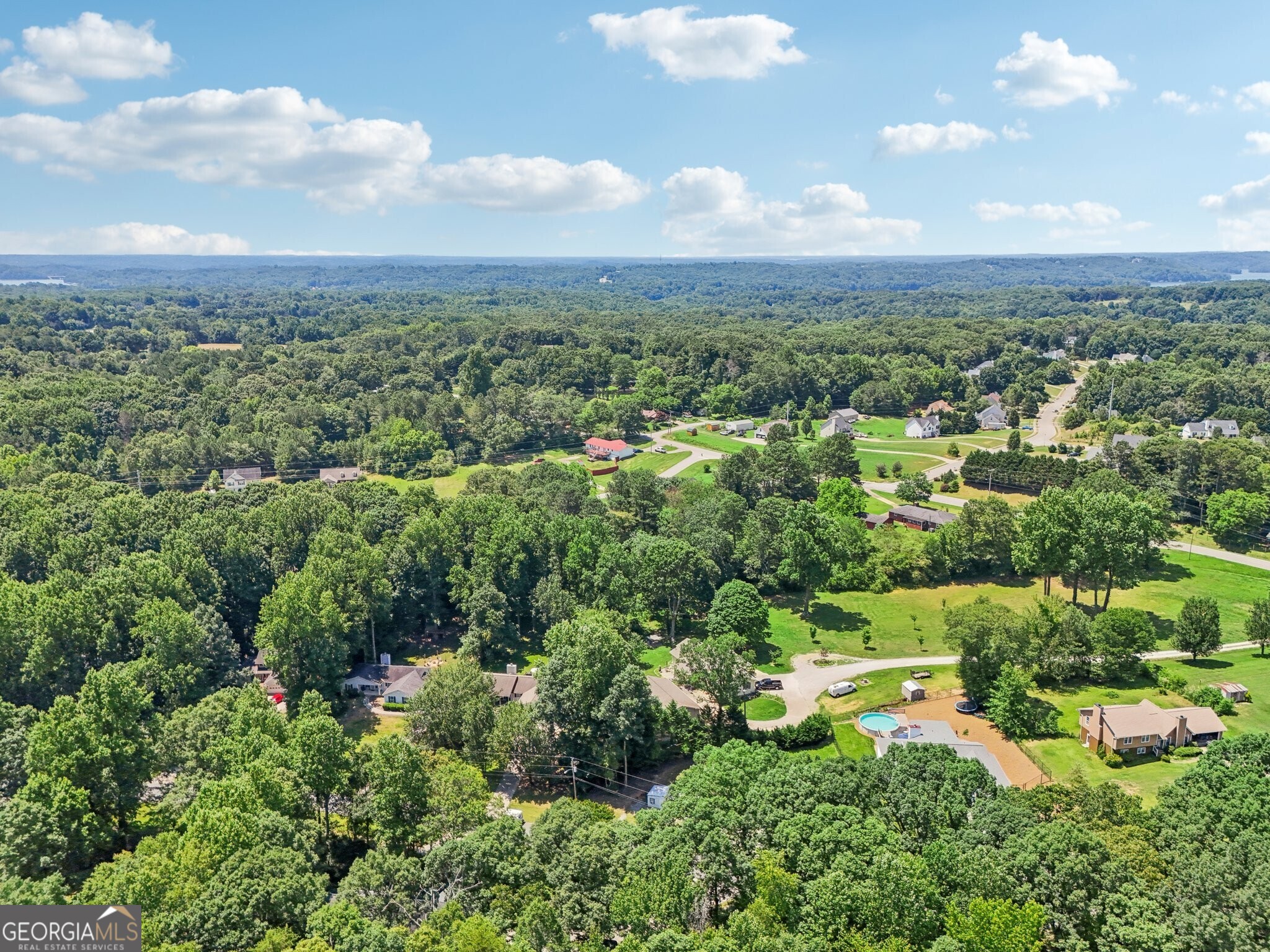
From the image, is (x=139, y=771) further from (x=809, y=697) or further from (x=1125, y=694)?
(x=1125, y=694)

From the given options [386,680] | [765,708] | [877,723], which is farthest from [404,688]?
[877,723]

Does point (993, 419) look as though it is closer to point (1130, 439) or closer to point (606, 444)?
point (1130, 439)

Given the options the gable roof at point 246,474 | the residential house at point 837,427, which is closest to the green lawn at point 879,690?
the residential house at point 837,427

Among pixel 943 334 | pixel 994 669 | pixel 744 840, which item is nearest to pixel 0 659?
pixel 744 840

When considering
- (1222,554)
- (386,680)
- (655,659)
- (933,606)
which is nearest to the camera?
(386,680)

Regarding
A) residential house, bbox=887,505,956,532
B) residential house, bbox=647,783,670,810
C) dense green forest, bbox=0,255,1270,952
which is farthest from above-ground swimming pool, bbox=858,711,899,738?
residential house, bbox=887,505,956,532

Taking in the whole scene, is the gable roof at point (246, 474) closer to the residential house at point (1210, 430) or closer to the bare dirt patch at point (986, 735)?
the bare dirt patch at point (986, 735)

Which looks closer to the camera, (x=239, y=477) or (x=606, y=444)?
(x=239, y=477)
